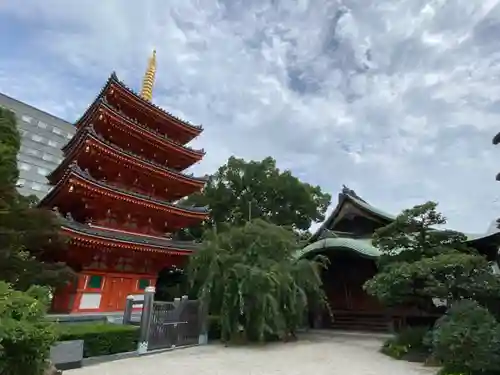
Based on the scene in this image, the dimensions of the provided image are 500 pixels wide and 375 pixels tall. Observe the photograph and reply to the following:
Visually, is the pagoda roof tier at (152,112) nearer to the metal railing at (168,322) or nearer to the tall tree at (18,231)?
the tall tree at (18,231)

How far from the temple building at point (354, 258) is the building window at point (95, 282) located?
7.62 meters

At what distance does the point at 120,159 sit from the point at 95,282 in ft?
15.5

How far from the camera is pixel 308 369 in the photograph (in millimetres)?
7695

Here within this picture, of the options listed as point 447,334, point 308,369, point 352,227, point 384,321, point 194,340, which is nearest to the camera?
point 447,334

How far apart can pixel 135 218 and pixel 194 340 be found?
592 cm

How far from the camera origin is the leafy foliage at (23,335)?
3.62 m

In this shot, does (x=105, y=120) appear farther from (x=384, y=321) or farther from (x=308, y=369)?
(x=384, y=321)

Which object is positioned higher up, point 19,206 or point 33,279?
point 19,206

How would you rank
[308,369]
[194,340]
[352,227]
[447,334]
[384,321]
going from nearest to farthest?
1. [447,334]
2. [308,369]
3. [194,340]
4. [384,321]
5. [352,227]

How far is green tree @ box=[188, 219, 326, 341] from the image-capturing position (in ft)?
36.0

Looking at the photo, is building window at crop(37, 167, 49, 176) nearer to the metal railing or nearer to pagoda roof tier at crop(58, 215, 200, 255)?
pagoda roof tier at crop(58, 215, 200, 255)

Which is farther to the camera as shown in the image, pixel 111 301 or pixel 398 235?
pixel 111 301

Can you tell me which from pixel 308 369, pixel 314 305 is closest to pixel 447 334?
pixel 308 369

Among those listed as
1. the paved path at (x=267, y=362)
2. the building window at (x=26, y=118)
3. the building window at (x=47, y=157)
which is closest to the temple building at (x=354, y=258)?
the paved path at (x=267, y=362)
